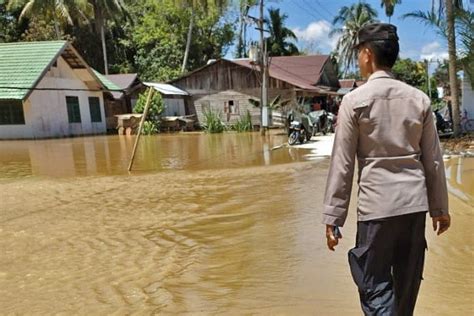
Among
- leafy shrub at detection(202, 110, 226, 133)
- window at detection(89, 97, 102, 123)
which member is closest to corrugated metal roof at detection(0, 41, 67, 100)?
window at detection(89, 97, 102, 123)

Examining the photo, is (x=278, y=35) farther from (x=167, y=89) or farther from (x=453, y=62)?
(x=453, y=62)

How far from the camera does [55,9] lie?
31.9m

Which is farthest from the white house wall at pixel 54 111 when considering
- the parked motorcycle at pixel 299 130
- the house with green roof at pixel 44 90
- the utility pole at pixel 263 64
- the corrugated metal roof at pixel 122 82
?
the parked motorcycle at pixel 299 130

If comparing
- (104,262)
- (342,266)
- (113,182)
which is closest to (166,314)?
(104,262)

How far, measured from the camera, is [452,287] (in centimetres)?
379

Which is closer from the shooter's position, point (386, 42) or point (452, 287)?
point (386, 42)

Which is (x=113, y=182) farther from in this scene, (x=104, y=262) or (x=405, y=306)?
(x=405, y=306)

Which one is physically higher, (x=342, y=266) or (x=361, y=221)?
(x=361, y=221)

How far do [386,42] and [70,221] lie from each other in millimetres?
5317

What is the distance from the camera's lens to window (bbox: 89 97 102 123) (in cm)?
2897

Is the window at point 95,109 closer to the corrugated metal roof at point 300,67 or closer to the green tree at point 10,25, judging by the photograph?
the corrugated metal roof at point 300,67

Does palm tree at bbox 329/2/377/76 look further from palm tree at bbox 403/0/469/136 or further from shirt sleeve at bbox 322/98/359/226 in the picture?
shirt sleeve at bbox 322/98/359/226

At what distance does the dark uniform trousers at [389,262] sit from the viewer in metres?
2.35

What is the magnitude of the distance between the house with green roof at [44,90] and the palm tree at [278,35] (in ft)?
61.6
